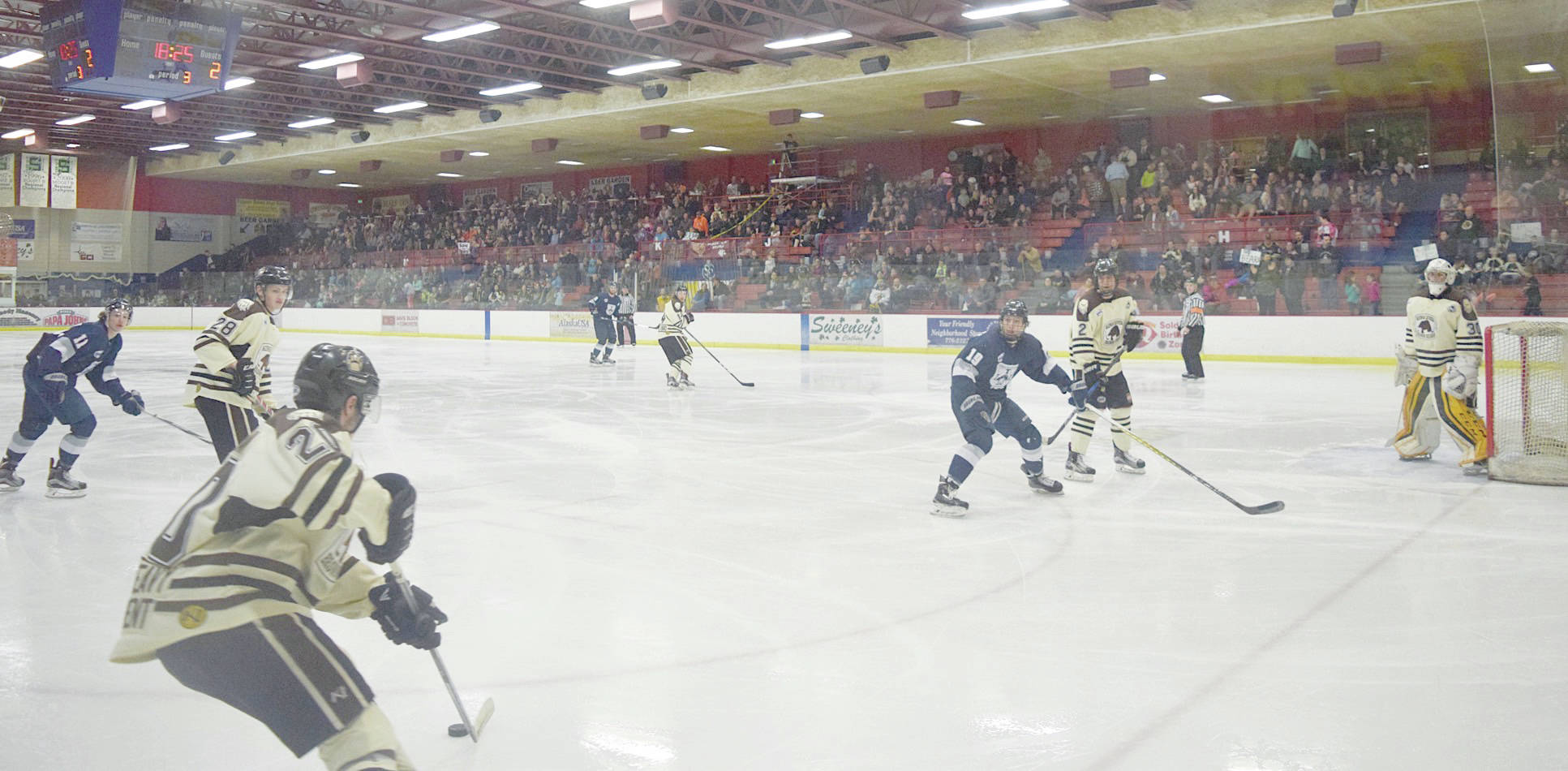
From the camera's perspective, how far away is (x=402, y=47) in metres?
17.6

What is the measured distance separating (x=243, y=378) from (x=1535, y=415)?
7614 millimetres

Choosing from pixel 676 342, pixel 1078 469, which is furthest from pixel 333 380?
pixel 676 342

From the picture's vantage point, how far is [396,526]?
215 centimetres

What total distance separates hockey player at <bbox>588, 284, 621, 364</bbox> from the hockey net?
12.2 m

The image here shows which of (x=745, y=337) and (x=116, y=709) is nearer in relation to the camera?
(x=116, y=709)

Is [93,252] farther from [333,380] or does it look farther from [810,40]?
[333,380]

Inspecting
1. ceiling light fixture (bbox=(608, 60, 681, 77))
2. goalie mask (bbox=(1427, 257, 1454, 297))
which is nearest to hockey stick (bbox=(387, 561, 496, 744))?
goalie mask (bbox=(1427, 257, 1454, 297))

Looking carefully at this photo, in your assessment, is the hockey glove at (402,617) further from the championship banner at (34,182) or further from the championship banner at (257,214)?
the championship banner at (257,214)

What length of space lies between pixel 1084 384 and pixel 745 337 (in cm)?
1502

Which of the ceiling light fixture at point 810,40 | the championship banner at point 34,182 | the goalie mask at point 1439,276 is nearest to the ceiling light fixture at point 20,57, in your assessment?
the ceiling light fixture at point 810,40

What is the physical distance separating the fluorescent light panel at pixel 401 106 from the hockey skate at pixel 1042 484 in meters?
19.0

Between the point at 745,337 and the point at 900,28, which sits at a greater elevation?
the point at 900,28

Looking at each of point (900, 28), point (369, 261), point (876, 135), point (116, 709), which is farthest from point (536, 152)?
point (116, 709)

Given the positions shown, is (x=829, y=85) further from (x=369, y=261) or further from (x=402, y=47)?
(x=369, y=261)
